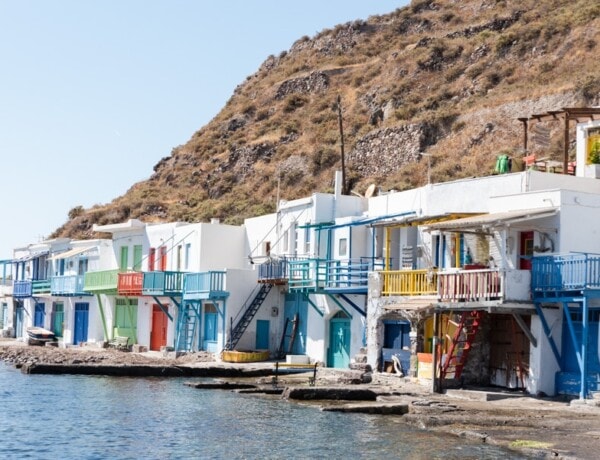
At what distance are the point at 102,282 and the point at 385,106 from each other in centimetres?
4436

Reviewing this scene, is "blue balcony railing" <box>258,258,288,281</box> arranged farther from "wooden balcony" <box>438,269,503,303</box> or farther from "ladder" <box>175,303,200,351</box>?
"wooden balcony" <box>438,269,503,303</box>

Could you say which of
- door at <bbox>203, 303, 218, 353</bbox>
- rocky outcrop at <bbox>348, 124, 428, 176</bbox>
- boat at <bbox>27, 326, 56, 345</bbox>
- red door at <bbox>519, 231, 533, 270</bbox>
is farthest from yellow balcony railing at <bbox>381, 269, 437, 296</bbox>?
rocky outcrop at <bbox>348, 124, 428, 176</bbox>

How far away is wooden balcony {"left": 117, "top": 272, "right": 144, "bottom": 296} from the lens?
171 feet

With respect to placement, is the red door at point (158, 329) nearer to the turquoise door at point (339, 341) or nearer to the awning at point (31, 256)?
the turquoise door at point (339, 341)

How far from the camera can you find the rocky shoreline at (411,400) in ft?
77.1

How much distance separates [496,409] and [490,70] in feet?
210

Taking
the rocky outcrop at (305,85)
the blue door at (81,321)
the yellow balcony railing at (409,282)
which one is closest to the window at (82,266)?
the blue door at (81,321)

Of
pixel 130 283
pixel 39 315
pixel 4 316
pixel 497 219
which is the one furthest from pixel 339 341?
pixel 4 316

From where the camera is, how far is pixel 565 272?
2948 cm

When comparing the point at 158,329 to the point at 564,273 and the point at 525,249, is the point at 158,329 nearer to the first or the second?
the point at 525,249

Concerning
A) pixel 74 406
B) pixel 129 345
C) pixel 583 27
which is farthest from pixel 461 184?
pixel 583 27

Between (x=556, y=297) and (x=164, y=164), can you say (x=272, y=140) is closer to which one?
(x=164, y=164)

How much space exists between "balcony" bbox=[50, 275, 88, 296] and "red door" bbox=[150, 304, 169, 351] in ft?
23.3

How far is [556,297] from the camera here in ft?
97.4
